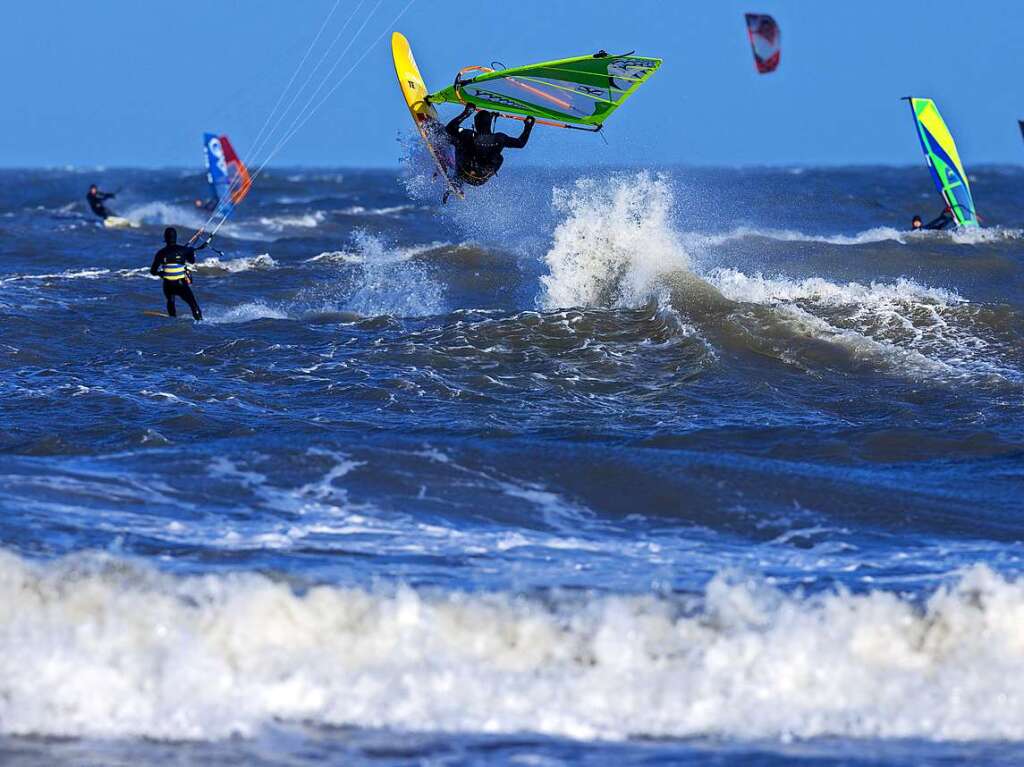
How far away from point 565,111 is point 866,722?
828 cm

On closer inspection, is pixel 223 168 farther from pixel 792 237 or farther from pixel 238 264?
pixel 792 237

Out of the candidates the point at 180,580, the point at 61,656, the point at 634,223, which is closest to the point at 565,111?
the point at 634,223

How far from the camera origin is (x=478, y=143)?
40.4 feet

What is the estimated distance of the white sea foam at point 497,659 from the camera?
532 cm

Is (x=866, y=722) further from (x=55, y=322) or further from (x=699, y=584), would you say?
(x=55, y=322)

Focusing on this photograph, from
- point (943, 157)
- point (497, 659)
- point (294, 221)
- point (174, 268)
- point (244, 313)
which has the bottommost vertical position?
point (497, 659)

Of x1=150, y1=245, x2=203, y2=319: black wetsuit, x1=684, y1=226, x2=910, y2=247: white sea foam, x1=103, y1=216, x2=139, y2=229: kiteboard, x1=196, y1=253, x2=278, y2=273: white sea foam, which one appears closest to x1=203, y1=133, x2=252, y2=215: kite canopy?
x1=103, y1=216, x2=139, y2=229: kiteboard

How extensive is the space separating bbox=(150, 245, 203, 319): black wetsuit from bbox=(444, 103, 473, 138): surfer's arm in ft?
9.63

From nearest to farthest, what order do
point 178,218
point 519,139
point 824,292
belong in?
point 519,139
point 824,292
point 178,218

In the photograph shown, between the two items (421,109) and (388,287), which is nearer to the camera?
(421,109)

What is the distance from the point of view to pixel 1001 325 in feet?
46.1

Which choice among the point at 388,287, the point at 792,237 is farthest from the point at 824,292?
the point at 792,237

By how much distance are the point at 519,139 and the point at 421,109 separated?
4.99 ft

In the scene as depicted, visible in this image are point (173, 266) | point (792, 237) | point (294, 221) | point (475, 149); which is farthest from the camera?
point (294, 221)
